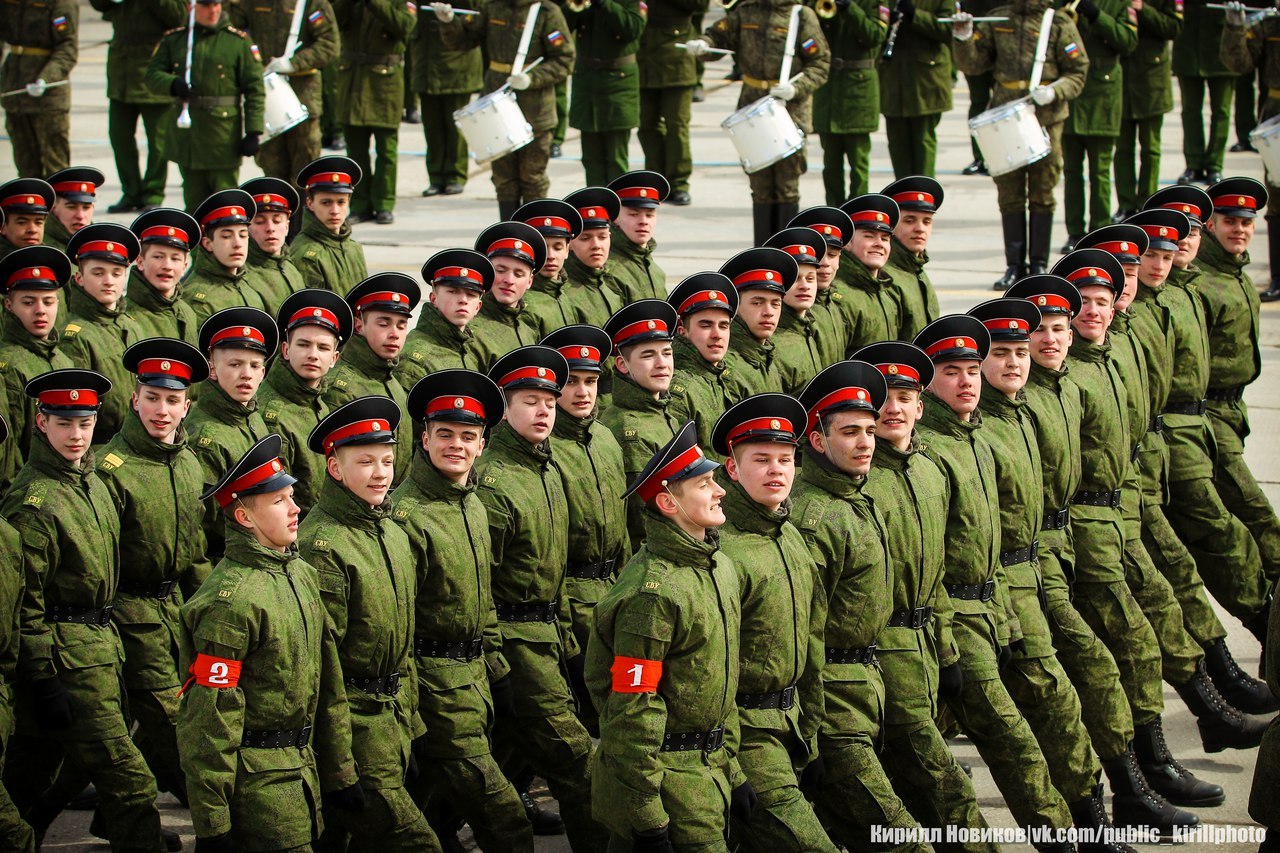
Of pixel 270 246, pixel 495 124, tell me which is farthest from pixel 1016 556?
pixel 495 124

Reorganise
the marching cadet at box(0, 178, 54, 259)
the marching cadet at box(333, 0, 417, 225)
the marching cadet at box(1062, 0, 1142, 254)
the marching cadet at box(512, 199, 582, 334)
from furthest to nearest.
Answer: the marching cadet at box(333, 0, 417, 225), the marching cadet at box(1062, 0, 1142, 254), the marching cadet at box(0, 178, 54, 259), the marching cadet at box(512, 199, 582, 334)

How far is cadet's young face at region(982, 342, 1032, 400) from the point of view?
8250 millimetres

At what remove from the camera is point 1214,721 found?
8.98 m

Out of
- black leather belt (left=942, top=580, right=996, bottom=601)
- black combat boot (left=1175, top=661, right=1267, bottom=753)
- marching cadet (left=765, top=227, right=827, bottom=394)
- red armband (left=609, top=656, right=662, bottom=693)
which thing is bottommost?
black combat boot (left=1175, top=661, right=1267, bottom=753)

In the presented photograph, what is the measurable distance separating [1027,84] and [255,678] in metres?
10.2

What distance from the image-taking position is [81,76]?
26891mm

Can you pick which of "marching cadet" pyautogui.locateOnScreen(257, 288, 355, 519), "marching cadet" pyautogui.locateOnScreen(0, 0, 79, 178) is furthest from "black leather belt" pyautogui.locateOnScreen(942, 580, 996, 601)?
"marching cadet" pyautogui.locateOnScreen(0, 0, 79, 178)

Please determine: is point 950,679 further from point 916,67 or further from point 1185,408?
point 916,67

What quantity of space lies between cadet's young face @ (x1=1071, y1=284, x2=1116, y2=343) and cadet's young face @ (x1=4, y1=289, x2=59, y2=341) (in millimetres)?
4618

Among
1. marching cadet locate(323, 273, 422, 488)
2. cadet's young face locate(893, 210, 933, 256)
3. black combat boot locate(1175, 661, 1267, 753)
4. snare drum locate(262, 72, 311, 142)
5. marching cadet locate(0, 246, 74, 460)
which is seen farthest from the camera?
snare drum locate(262, 72, 311, 142)

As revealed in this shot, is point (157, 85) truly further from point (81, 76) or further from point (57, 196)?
point (81, 76)

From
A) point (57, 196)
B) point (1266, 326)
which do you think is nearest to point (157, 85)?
point (57, 196)

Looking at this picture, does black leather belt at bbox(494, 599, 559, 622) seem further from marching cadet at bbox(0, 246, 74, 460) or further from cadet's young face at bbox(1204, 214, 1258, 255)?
cadet's young face at bbox(1204, 214, 1258, 255)

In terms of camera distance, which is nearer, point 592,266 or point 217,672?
point 217,672
